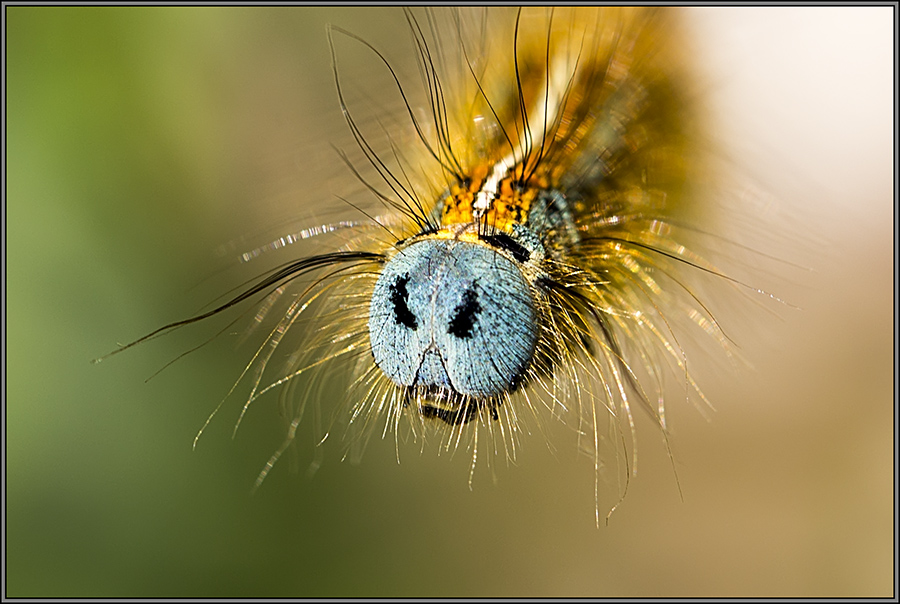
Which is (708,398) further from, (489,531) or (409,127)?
(409,127)

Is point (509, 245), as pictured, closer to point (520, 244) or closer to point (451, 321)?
point (520, 244)

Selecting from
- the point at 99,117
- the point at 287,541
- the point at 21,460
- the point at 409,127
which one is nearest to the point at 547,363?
the point at 409,127

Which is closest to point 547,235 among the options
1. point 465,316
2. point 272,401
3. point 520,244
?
point 520,244

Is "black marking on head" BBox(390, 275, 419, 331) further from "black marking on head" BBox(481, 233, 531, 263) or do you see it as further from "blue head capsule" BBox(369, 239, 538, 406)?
"black marking on head" BBox(481, 233, 531, 263)

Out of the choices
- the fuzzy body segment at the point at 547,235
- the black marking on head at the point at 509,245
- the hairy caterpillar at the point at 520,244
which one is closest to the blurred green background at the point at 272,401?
the hairy caterpillar at the point at 520,244

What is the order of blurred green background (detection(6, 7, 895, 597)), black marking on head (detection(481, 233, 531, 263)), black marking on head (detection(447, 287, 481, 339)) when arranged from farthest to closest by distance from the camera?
blurred green background (detection(6, 7, 895, 597))
black marking on head (detection(481, 233, 531, 263))
black marking on head (detection(447, 287, 481, 339))

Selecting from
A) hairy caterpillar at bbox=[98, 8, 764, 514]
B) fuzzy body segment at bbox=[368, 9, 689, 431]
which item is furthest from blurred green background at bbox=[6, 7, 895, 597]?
fuzzy body segment at bbox=[368, 9, 689, 431]
